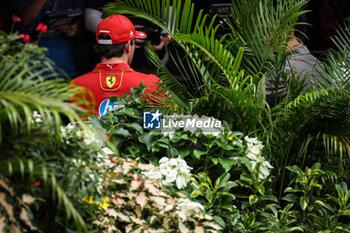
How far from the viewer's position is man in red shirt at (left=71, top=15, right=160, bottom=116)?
11.9 feet

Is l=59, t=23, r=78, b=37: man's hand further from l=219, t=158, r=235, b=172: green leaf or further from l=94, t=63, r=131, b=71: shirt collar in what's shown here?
l=219, t=158, r=235, b=172: green leaf

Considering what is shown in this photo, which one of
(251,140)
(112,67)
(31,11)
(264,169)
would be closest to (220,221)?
(264,169)

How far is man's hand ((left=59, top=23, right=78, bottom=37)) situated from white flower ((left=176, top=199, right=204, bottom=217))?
10.2 ft

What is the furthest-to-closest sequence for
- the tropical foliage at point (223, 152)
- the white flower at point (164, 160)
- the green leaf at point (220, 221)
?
the white flower at point (164, 160), the green leaf at point (220, 221), the tropical foliage at point (223, 152)

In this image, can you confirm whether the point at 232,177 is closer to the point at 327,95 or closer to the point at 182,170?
the point at 182,170

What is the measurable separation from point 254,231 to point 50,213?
4.40ft

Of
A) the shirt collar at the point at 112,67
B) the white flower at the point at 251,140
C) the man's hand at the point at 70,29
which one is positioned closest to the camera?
the white flower at the point at 251,140

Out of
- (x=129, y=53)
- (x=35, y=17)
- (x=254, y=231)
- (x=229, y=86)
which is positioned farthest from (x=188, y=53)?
(x=35, y=17)

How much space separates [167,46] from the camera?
17.0 feet

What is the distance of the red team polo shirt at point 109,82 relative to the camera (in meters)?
3.61

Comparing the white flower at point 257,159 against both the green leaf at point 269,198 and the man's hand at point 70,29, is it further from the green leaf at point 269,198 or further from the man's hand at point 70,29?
the man's hand at point 70,29

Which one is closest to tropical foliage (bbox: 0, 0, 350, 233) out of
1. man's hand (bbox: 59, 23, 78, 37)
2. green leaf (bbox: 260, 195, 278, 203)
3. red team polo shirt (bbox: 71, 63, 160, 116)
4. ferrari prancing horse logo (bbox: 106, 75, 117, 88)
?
green leaf (bbox: 260, 195, 278, 203)

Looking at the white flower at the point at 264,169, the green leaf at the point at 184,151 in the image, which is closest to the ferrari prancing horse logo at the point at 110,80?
the green leaf at the point at 184,151

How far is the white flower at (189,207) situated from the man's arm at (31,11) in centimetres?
323
